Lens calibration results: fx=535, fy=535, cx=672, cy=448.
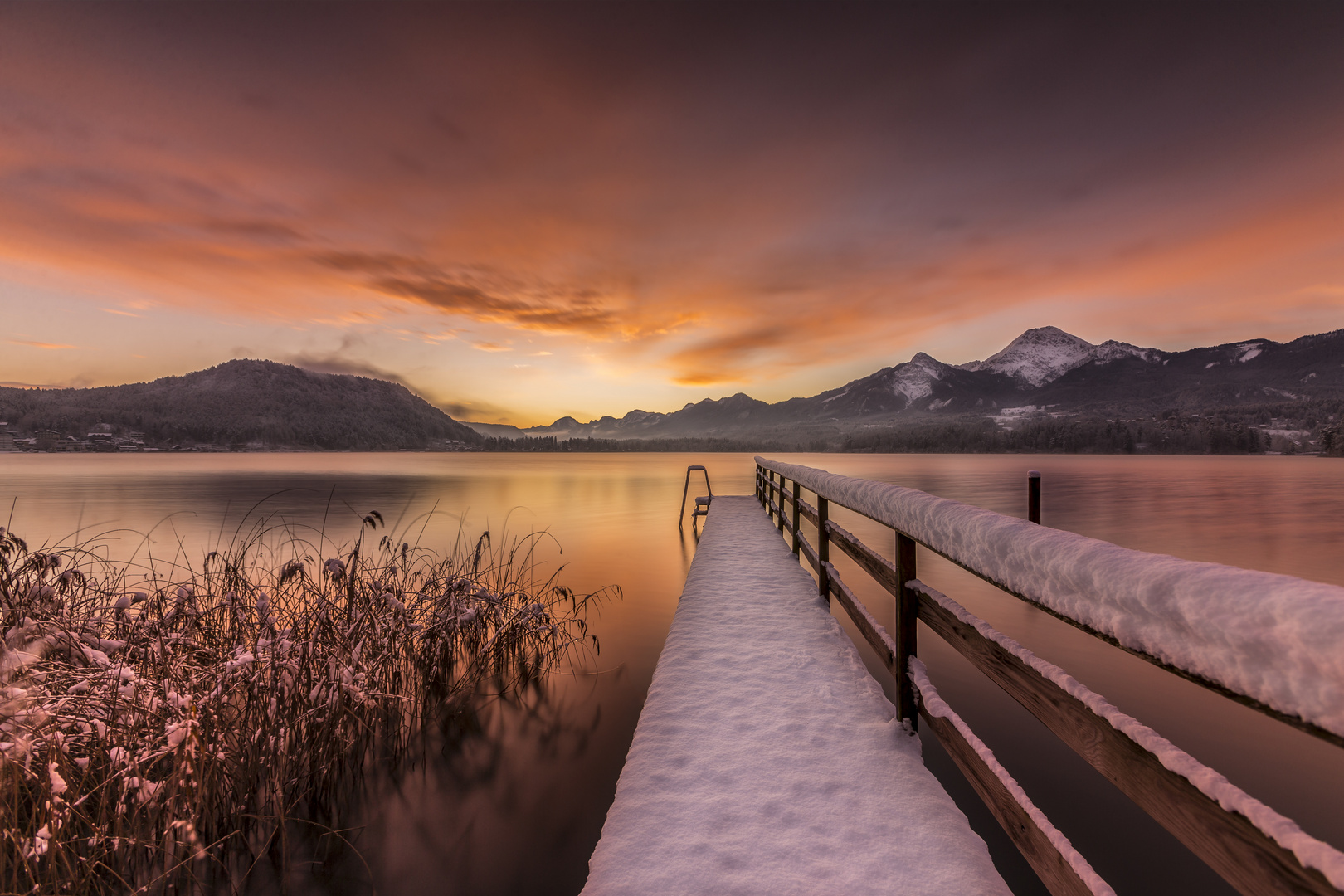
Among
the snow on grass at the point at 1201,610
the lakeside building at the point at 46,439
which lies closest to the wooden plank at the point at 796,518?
the snow on grass at the point at 1201,610

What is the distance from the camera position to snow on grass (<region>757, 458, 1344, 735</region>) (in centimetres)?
67

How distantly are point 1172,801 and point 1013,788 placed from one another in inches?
28.7

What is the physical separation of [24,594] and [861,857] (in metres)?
6.27

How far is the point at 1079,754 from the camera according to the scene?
4.91 ft

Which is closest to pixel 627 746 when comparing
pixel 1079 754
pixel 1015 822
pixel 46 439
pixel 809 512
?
pixel 809 512

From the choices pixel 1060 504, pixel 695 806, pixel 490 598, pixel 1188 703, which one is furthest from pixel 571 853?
pixel 1060 504

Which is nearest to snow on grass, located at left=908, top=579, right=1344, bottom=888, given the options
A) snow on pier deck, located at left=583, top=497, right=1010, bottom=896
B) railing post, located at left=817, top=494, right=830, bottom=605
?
snow on pier deck, located at left=583, top=497, right=1010, bottom=896

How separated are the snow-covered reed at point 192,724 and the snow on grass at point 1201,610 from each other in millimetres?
2937

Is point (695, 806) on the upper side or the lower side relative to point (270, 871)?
upper

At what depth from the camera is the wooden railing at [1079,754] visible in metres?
0.79

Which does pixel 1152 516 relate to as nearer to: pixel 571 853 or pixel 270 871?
pixel 571 853

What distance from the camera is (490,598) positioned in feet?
15.8

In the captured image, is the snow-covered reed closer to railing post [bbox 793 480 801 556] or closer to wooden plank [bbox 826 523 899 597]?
wooden plank [bbox 826 523 899 597]

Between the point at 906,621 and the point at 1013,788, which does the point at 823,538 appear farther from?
the point at 1013,788
